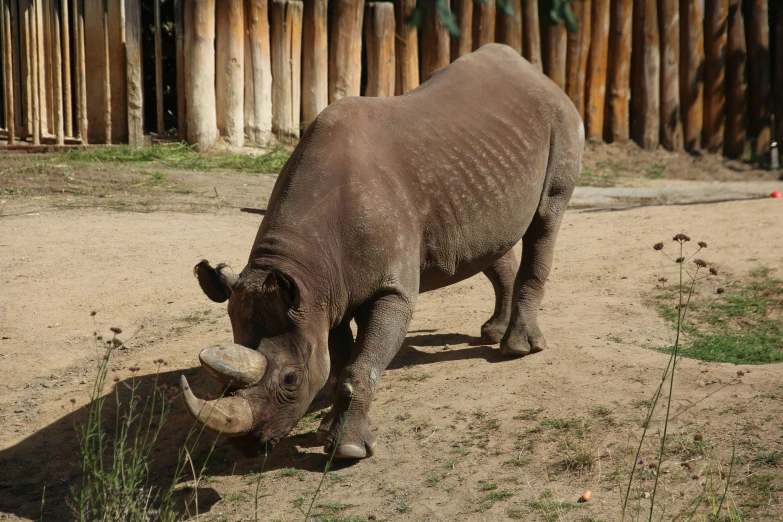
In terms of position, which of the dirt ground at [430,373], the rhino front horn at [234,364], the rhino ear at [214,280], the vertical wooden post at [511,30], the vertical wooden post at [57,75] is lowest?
the dirt ground at [430,373]

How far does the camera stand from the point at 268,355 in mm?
4430

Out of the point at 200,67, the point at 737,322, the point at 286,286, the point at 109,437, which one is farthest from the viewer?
the point at 200,67

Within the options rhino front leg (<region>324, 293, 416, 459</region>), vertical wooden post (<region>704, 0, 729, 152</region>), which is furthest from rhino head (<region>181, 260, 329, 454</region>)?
vertical wooden post (<region>704, 0, 729, 152</region>)

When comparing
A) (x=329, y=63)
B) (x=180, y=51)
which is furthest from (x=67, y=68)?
(x=329, y=63)

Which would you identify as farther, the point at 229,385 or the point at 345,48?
the point at 345,48

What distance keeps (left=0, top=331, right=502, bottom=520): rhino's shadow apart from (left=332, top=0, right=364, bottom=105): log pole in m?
6.68

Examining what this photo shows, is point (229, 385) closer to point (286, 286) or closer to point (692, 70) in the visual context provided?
point (286, 286)

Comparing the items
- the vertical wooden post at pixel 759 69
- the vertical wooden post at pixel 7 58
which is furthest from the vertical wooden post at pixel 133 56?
the vertical wooden post at pixel 759 69

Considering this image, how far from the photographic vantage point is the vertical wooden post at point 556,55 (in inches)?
493

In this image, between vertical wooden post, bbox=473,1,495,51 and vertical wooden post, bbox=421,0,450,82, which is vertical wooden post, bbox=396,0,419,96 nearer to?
vertical wooden post, bbox=421,0,450,82

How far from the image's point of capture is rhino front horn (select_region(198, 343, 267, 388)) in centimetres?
410

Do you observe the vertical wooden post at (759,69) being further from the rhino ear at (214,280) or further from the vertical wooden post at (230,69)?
the rhino ear at (214,280)

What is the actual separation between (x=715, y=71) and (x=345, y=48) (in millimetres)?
5239

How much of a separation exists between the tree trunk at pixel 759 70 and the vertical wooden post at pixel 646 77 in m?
1.35
